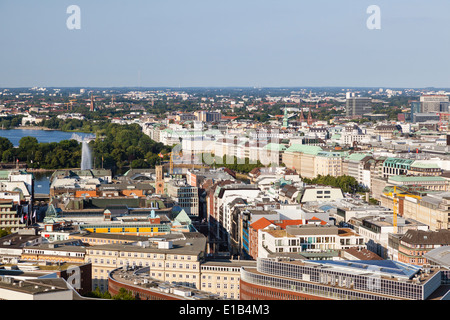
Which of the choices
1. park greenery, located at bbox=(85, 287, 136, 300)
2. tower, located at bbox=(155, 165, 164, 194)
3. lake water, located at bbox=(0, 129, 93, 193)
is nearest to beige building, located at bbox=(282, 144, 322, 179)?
lake water, located at bbox=(0, 129, 93, 193)

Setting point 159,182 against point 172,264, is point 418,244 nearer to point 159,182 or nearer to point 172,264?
point 172,264

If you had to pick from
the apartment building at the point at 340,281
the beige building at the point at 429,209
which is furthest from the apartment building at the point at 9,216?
the beige building at the point at 429,209

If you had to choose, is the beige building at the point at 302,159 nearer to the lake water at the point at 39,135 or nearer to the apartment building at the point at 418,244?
the lake water at the point at 39,135

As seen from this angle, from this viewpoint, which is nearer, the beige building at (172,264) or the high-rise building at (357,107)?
the beige building at (172,264)

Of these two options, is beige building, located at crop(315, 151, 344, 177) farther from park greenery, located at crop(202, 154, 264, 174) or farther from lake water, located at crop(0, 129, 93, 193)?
lake water, located at crop(0, 129, 93, 193)

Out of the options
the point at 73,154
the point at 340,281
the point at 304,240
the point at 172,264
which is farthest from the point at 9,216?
the point at 73,154
